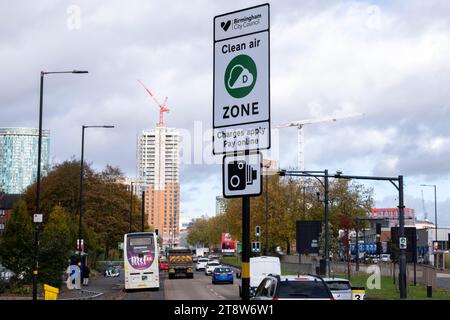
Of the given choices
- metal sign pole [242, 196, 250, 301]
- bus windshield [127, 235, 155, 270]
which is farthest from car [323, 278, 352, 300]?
bus windshield [127, 235, 155, 270]

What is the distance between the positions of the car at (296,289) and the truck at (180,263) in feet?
190

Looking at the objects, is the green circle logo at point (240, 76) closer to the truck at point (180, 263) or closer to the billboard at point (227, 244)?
the truck at point (180, 263)

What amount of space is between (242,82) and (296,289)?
1165 centimetres

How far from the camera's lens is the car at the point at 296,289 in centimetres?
1786

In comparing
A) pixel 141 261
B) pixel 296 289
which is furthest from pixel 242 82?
pixel 141 261

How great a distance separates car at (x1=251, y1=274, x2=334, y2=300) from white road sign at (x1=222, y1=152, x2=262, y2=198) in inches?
421

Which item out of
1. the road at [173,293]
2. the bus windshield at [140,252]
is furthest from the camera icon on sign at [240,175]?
the bus windshield at [140,252]

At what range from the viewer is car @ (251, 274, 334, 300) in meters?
17.9

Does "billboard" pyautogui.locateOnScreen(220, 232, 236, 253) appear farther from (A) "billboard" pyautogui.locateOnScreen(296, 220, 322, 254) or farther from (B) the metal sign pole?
(B) the metal sign pole

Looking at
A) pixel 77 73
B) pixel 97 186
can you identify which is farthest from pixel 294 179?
pixel 77 73

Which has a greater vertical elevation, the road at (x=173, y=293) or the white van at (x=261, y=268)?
the white van at (x=261, y=268)

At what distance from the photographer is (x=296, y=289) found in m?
18.1

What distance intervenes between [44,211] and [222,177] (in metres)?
92.7
